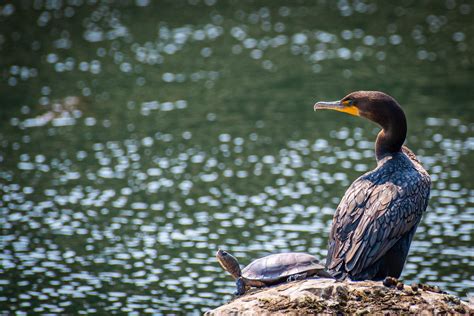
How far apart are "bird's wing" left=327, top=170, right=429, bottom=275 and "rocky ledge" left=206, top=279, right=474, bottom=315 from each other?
645 millimetres

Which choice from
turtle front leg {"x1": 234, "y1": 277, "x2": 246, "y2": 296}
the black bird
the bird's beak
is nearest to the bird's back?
the black bird

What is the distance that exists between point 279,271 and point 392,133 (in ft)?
8.16

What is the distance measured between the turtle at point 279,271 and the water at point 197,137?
3.62 metres

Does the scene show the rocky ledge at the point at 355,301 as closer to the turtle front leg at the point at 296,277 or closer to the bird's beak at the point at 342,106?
the turtle front leg at the point at 296,277

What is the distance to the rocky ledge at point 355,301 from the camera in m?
8.23

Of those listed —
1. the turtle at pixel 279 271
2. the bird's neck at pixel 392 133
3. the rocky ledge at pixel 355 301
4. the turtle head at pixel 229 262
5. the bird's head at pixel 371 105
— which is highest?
the bird's head at pixel 371 105

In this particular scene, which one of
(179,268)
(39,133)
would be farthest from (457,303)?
(39,133)

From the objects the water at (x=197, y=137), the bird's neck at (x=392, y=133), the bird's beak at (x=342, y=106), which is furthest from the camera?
the water at (x=197, y=137)

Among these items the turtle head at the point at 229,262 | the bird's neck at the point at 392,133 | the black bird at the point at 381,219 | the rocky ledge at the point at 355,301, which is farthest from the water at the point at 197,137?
the rocky ledge at the point at 355,301

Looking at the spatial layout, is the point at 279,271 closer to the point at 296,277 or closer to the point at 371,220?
the point at 296,277

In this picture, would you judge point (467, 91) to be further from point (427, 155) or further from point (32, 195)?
point (32, 195)

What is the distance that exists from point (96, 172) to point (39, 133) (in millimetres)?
2995

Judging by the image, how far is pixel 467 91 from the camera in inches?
893

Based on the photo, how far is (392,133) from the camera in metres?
10.6
